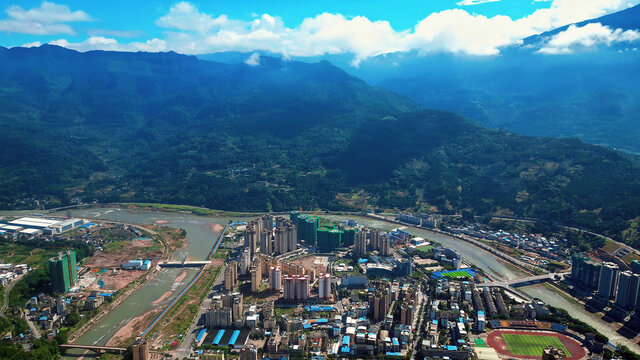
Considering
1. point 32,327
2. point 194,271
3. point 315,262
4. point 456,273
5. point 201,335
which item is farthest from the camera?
point 315,262

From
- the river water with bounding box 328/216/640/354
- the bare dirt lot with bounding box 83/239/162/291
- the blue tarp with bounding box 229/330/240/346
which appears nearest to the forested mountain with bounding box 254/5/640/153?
the river water with bounding box 328/216/640/354

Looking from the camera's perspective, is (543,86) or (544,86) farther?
(543,86)

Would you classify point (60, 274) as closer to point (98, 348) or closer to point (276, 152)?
point (98, 348)

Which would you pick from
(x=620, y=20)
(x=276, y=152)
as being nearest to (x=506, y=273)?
(x=276, y=152)

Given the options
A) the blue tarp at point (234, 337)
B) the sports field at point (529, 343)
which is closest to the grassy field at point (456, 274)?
the sports field at point (529, 343)

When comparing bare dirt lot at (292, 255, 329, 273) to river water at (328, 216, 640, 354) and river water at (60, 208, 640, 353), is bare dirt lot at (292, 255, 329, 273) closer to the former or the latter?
river water at (60, 208, 640, 353)

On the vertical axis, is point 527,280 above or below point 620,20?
below

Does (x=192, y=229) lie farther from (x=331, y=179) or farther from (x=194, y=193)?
(x=331, y=179)
